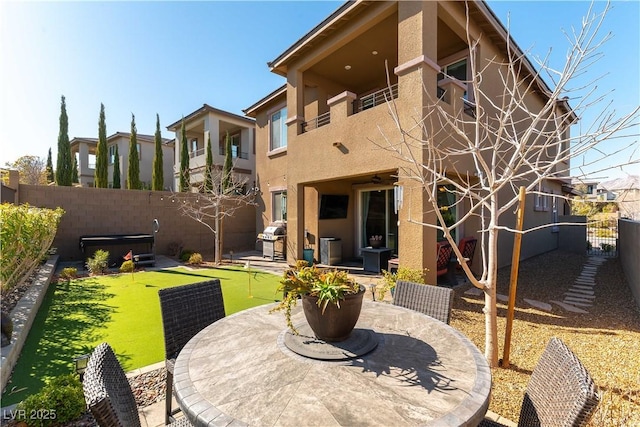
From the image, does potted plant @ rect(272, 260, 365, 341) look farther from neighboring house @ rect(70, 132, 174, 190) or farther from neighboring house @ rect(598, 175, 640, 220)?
neighboring house @ rect(70, 132, 174, 190)

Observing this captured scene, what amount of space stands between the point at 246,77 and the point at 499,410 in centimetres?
1327

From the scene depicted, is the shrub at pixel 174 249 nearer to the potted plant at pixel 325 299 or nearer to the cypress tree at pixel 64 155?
the cypress tree at pixel 64 155

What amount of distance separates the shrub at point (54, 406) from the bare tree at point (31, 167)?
95.7 ft

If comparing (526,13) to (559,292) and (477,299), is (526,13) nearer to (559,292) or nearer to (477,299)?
(477,299)

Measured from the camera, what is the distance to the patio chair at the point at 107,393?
1453 mm

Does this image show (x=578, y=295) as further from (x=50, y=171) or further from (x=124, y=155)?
(x=50, y=171)

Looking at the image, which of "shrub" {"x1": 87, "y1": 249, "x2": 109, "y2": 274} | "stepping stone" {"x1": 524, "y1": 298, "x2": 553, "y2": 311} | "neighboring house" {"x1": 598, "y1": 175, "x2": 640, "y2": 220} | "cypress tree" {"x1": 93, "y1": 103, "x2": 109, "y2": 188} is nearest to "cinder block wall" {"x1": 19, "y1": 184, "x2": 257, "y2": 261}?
"shrub" {"x1": 87, "y1": 249, "x2": 109, "y2": 274}

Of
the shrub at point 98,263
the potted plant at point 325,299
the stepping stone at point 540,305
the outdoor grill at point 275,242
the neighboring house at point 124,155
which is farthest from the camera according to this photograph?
the neighboring house at point 124,155

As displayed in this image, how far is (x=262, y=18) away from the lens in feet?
29.1

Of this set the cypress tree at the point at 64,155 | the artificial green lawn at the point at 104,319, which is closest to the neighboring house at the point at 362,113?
the artificial green lawn at the point at 104,319

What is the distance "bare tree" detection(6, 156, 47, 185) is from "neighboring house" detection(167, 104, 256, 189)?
46.8ft

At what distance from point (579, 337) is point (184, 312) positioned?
6183 millimetres

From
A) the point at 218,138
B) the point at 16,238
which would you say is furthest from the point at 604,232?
the point at 16,238

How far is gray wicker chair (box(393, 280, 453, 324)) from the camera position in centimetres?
343
